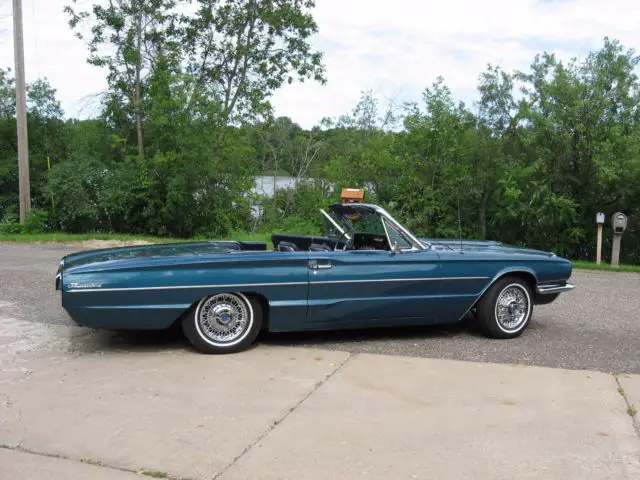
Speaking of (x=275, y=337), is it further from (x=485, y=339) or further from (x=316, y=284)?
(x=485, y=339)

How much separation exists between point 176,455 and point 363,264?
8.88 feet

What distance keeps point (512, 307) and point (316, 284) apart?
6.64 feet

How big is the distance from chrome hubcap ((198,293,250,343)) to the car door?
0.60 metres

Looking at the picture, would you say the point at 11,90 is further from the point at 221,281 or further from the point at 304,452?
the point at 304,452

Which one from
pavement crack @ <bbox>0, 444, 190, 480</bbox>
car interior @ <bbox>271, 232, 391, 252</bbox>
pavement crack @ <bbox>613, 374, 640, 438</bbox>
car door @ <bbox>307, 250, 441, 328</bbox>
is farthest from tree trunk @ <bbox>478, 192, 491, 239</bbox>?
pavement crack @ <bbox>0, 444, 190, 480</bbox>

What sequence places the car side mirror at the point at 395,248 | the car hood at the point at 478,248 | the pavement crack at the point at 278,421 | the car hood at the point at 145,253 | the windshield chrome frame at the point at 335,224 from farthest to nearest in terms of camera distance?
the car hood at the point at 478,248, the windshield chrome frame at the point at 335,224, the car side mirror at the point at 395,248, the car hood at the point at 145,253, the pavement crack at the point at 278,421

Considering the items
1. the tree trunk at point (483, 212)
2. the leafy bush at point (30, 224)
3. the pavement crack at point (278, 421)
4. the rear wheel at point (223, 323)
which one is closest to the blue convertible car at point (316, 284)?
the rear wheel at point (223, 323)

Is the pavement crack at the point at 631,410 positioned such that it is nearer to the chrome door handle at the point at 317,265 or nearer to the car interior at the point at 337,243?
the car interior at the point at 337,243

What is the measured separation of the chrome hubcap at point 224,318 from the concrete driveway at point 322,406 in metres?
0.22

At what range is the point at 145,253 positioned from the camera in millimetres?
6043

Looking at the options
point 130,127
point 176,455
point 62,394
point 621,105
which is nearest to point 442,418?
point 176,455

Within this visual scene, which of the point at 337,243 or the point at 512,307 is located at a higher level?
the point at 337,243

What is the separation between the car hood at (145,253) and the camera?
5783 millimetres

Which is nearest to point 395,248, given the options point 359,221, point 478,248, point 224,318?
point 359,221
